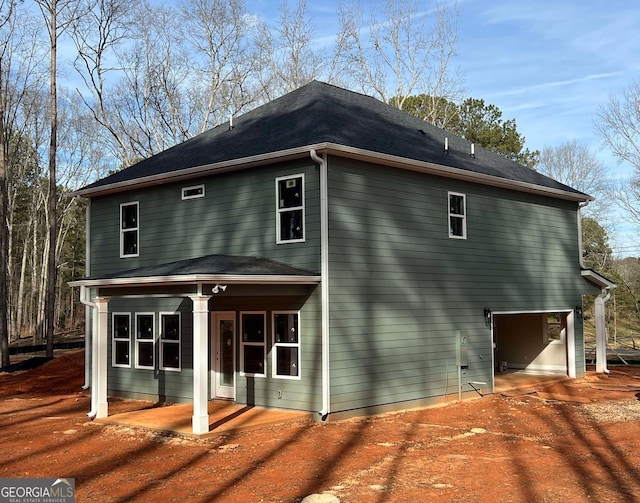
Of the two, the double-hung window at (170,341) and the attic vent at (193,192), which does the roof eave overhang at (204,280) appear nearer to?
the double-hung window at (170,341)

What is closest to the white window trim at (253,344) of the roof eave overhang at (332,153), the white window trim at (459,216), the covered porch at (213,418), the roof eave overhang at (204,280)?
the covered porch at (213,418)

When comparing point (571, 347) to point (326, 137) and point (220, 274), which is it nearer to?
point (326, 137)

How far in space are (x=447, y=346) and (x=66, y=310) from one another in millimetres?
42759

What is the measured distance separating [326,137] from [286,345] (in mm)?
3956

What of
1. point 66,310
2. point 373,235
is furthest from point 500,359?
point 66,310

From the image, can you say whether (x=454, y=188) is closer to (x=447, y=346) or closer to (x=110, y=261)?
(x=447, y=346)

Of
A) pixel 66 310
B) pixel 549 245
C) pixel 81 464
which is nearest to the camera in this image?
pixel 81 464

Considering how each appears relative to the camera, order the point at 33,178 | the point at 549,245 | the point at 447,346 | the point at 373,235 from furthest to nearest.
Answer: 1. the point at 33,178
2. the point at 549,245
3. the point at 447,346
4. the point at 373,235

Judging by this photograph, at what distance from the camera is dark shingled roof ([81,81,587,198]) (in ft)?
43.0

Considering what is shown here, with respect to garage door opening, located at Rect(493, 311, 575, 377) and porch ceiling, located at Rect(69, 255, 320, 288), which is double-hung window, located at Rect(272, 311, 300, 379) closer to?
porch ceiling, located at Rect(69, 255, 320, 288)

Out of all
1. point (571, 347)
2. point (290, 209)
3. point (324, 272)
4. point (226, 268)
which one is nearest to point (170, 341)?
point (226, 268)

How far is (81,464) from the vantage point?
361 inches

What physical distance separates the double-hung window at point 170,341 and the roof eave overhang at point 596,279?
11201 mm

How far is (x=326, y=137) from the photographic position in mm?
12125
